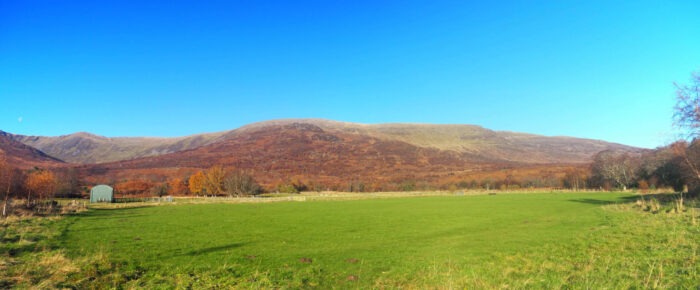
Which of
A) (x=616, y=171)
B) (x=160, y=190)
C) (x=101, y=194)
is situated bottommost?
(x=160, y=190)

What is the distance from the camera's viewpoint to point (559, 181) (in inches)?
4286

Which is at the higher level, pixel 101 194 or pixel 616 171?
pixel 616 171

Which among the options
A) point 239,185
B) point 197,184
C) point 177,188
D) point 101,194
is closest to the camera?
point 101,194

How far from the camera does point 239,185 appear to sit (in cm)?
9512

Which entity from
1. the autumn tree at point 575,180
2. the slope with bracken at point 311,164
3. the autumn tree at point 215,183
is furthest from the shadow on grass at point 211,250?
the slope with bracken at point 311,164

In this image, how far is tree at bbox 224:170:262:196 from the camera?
94.7 m

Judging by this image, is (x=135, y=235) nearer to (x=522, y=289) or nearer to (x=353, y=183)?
(x=522, y=289)

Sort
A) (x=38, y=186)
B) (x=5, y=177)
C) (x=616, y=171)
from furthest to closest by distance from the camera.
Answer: (x=616, y=171) < (x=38, y=186) < (x=5, y=177)

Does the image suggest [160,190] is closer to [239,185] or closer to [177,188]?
[177,188]

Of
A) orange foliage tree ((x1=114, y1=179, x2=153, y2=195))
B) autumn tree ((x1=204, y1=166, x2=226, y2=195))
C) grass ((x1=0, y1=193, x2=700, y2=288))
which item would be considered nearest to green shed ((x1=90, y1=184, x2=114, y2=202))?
autumn tree ((x1=204, y1=166, x2=226, y2=195))

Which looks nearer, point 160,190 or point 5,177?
point 5,177

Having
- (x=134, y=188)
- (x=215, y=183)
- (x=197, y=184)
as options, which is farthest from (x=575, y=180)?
(x=134, y=188)

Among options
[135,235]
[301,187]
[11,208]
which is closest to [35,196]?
[11,208]

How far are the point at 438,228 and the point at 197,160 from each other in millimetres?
182599
